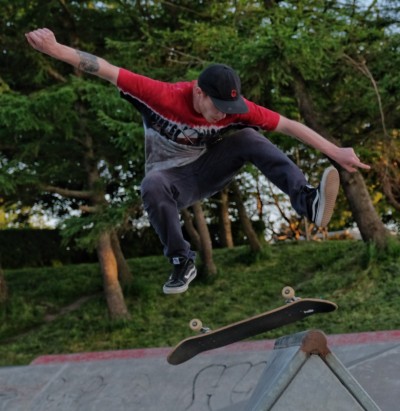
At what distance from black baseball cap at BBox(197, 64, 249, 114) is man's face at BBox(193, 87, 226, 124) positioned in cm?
5

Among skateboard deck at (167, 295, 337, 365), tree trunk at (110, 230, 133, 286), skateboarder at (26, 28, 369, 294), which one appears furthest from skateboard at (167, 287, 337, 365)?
tree trunk at (110, 230, 133, 286)

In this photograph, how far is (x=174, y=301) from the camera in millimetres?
13305

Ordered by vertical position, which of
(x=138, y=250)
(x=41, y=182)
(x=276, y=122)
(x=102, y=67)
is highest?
(x=102, y=67)

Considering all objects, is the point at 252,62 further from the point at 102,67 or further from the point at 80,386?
the point at 102,67

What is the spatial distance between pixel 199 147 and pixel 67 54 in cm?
114

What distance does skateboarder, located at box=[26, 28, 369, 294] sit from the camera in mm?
3787

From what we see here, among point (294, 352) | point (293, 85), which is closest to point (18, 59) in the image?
point (293, 85)

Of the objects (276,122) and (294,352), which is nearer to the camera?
(294,352)

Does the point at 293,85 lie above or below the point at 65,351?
above

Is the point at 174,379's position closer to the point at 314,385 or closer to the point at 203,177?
the point at 203,177

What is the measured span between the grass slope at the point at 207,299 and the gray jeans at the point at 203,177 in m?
6.45

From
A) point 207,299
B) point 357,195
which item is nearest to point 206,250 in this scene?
point 207,299

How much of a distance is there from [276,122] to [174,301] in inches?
378

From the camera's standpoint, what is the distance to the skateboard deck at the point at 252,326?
13.4ft
